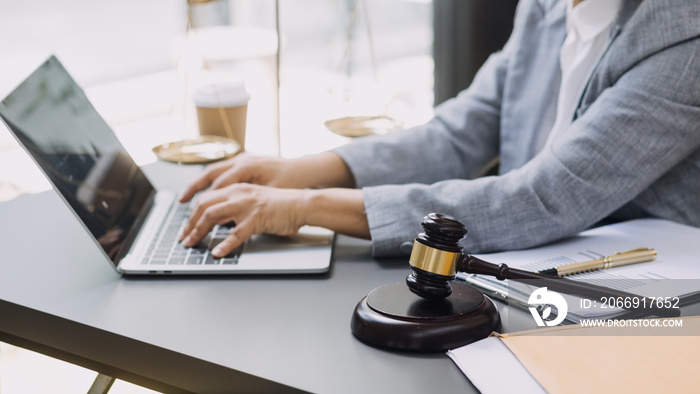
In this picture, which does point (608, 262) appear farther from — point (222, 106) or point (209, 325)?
point (222, 106)

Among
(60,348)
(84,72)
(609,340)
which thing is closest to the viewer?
(609,340)

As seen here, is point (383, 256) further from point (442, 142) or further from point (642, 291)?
point (442, 142)

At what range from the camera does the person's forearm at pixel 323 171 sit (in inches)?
44.8

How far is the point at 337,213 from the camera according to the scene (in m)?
0.92

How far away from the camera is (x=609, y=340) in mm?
650

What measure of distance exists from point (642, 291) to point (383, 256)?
0.32m

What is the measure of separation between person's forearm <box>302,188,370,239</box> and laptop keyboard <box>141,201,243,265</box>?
0.11m

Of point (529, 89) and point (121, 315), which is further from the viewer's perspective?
point (529, 89)

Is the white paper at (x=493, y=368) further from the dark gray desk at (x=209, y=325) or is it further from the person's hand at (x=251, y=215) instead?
the person's hand at (x=251, y=215)

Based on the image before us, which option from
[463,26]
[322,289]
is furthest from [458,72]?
Result: [322,289]

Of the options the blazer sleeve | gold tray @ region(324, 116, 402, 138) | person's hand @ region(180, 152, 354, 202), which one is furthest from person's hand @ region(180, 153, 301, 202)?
the blazer sleeve

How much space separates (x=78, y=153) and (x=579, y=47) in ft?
2.64

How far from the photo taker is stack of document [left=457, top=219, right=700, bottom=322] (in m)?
0.73

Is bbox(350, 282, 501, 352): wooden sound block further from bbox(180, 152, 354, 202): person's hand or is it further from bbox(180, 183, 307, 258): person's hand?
bbox(180, 152, 354, 202): person's hand
